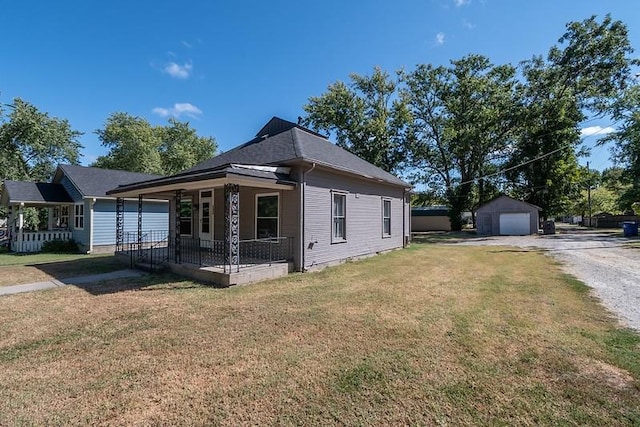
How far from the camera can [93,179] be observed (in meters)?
16.2

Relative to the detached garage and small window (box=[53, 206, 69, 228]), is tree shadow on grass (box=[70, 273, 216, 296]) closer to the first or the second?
small window (box=[53, 206, 69, 228])

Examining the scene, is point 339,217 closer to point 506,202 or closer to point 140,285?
point 140,285

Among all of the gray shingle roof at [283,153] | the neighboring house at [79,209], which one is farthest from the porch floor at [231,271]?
the neighboring house at [79,209]

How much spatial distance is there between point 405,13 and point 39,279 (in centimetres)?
1571

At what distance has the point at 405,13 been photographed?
1281 cm

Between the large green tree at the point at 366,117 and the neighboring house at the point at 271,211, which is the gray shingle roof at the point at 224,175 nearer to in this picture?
the neighboring house at the point at 271,211

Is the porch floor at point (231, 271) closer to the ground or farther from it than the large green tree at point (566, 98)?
closer to the ground

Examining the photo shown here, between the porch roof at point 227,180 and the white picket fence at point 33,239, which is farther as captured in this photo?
the white picket fence at point 33,239

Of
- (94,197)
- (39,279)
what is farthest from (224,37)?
(39,279)

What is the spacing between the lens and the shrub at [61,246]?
15.5 meters

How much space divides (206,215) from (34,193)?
10836 millimetres

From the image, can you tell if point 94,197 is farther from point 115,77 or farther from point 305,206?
point 305,206

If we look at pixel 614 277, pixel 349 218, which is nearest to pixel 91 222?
pixel 349 218

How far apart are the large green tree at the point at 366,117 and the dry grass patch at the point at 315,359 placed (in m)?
24.3
